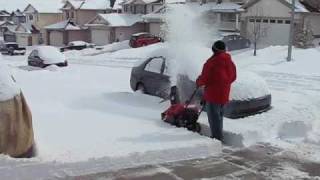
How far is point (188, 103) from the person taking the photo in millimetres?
8570

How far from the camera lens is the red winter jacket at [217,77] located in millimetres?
7672

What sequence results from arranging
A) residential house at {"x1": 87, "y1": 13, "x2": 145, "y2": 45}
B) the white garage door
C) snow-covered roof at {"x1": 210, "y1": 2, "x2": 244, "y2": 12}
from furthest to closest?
residential house at {"x1": 87, "y1": 13, "x2": 145, "y2": 45}, the white garage door, snow-covered roof at {"x1": 210, "y1": 2, "x2": 244, "y2": 12}

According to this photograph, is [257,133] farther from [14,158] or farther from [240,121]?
[14,158]

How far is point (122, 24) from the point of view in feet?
189

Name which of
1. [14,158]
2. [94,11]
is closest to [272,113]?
[14,158]

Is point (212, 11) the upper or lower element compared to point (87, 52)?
upper

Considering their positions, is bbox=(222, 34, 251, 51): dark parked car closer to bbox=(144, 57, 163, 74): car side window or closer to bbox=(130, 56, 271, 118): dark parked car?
bbox=(130, 56, 271, 118): dark parked car

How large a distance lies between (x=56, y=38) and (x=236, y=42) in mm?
34062

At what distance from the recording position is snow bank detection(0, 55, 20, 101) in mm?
6066

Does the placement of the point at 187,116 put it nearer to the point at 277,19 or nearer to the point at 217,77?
the point at 217,77

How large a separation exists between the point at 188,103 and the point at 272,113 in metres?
2.04

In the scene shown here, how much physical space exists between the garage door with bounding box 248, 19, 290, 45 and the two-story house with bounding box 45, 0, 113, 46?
28729 millimetres

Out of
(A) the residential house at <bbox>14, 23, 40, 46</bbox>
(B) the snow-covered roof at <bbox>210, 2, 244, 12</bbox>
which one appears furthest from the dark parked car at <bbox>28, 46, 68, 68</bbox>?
(A) the residential house at <bbox>14, 23, 40, 46</bbox>

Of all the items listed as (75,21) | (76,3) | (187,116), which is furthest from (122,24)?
(187,116)
